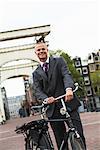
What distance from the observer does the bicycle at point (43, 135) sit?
14.9 ft

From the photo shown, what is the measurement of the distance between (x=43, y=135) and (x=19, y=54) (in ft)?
130

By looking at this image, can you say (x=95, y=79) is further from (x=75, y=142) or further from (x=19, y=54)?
(x=75, y=142)

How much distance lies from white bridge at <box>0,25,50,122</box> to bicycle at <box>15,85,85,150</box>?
30.8 m

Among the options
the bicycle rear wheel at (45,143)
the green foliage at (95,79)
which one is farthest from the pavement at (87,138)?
the green foliage at (95,79)

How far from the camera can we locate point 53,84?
5012 mm

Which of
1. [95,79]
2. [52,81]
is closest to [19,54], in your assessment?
[52,81]

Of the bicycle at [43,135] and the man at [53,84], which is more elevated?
the man at [53,84]

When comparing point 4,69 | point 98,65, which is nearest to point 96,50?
point 98,65

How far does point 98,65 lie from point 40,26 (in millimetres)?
59668

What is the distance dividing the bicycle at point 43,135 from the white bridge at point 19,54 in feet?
101

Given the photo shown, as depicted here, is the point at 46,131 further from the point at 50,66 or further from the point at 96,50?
the point at 96,50

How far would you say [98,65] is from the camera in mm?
96625

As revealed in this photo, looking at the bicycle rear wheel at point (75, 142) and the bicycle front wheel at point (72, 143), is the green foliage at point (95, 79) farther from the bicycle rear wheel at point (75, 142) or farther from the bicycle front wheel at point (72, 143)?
the bicycle rear wheel at point (75, 142)

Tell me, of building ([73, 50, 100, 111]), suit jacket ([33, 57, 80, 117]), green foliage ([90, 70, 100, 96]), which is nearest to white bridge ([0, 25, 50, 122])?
suit jacket ([33, 57, 80, 117])
